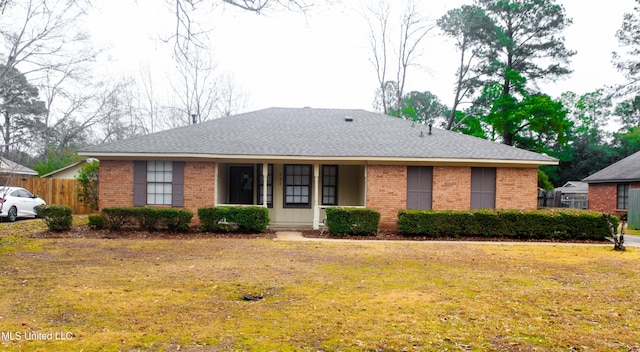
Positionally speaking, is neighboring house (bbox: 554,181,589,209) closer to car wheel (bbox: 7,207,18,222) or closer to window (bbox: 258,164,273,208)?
window (bbox: 258,164,273,208)

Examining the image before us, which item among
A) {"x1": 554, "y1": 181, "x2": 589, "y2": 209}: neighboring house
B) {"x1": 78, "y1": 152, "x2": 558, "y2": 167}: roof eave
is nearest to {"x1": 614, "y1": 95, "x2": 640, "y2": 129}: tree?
{"x1": 554, "y1": 181, "x2": 589, "y2": 209}: neighboring house

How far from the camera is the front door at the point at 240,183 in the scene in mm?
16609

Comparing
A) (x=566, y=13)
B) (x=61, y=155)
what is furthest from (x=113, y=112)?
(x=566, y=13)

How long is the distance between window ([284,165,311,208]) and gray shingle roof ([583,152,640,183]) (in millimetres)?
16475

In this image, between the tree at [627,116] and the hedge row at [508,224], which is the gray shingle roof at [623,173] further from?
the tree at [627,116]

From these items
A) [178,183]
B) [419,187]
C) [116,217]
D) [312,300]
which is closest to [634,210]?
[419,187]

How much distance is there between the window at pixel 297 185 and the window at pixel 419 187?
3.85m

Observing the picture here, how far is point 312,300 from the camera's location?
20.3 ft

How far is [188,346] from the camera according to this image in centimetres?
439

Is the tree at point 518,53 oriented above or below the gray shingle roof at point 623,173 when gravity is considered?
above

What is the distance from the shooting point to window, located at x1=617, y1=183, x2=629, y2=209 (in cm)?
2231

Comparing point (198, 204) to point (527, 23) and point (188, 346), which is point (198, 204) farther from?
point (527, 23)

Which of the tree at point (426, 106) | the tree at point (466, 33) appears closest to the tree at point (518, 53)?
the tree at point (466, 33)

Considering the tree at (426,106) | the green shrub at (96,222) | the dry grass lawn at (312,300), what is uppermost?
the tree at (426,106)
